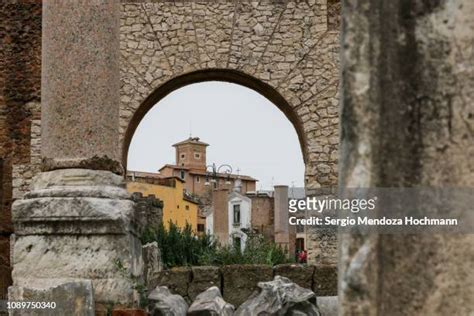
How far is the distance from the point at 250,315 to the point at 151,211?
11936 mm

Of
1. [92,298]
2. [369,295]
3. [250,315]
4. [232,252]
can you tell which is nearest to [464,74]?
[369,295]

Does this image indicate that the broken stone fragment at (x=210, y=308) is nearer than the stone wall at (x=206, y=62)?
Yes

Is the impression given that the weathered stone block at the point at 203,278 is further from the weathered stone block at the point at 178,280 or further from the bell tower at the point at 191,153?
the bell tower at the point at 191,153

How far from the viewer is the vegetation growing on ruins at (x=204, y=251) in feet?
32.8

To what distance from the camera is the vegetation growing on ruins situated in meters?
10.0

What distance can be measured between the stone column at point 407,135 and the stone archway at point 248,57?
1268 cm

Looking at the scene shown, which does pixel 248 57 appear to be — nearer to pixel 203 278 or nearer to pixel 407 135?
pixel 203 278

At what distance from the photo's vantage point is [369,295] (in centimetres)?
157

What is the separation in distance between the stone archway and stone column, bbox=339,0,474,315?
41.6 ft

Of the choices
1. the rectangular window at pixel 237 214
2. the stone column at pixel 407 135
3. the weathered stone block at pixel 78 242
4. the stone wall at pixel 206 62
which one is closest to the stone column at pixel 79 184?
the weathered stone block at pixel 78 242

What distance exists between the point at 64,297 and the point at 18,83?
9.97 m

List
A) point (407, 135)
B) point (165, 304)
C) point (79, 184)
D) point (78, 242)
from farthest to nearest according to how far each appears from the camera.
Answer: point (165, 304)
point (79, 184)
point (78, 242)
point (407, 135)

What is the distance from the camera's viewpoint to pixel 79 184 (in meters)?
5.39

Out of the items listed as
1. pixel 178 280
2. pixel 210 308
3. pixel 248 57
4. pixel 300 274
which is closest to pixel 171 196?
pixel 248 57
